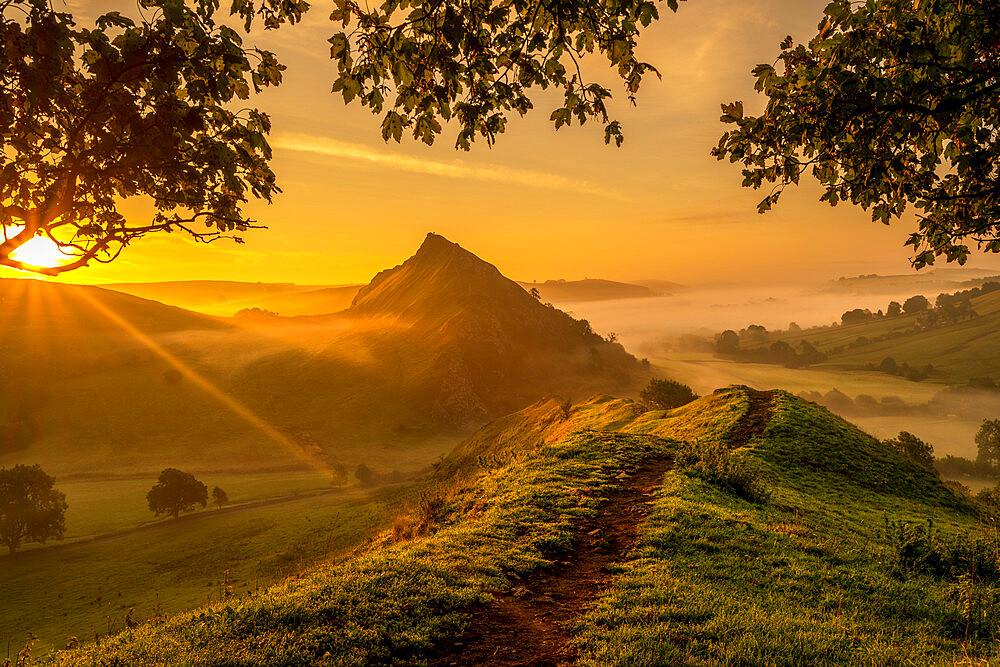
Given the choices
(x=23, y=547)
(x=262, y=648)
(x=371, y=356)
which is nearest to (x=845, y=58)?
(x=262, y=648)

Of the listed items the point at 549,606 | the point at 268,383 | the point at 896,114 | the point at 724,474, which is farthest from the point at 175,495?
the point at 896,114

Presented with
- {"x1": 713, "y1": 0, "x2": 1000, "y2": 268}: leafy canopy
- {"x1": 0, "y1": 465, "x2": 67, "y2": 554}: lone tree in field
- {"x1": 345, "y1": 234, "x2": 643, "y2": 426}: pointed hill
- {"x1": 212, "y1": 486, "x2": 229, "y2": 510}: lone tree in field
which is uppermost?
{"x1": 713, "y1": 0, "x2": 1000, "y2": 268}: leafy canopy

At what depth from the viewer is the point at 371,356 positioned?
171 metres

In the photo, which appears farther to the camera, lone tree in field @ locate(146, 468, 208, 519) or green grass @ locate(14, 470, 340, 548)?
lone tree in field @ locate(146, 468, 208, 519)

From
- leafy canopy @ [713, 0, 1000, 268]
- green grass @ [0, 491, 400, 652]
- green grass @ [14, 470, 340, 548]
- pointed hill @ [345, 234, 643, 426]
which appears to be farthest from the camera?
pointed hill @ [345, 234, 643, 426]

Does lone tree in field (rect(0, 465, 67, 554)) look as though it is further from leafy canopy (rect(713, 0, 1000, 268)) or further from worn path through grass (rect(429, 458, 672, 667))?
leafy canopy (rect(713, 0, 1000, 268))

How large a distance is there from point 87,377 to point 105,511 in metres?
93.3

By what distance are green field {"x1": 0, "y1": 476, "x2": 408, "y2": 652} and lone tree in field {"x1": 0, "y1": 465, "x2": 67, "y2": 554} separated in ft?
8.77

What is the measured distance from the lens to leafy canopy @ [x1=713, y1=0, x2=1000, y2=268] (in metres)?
5.71

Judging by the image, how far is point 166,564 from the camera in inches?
2112

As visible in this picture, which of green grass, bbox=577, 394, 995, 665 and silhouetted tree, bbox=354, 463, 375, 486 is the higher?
green grass, bbox=577, 394, 995, 665

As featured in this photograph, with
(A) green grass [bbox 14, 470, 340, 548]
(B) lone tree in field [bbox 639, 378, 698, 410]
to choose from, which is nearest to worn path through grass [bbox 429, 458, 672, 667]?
(B) lone tree in field [bbox 639, 378, 698, 410]

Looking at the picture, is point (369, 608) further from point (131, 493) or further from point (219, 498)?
point (131, 493)

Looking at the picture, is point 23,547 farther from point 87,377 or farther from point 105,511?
point 87,377
